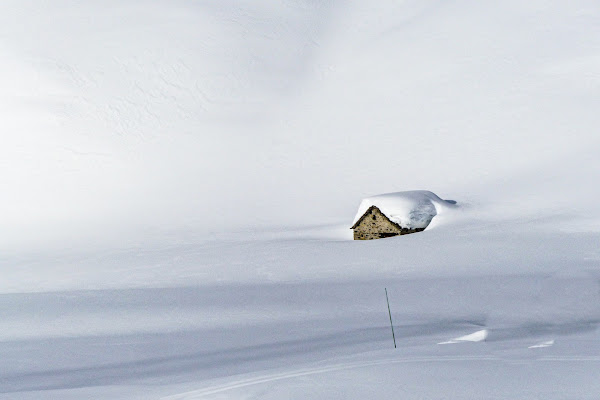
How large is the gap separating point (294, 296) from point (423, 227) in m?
10.0

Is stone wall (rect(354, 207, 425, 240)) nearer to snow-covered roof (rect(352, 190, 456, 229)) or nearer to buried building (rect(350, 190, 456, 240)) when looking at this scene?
buried building (rect(350, 190, 456, 240))

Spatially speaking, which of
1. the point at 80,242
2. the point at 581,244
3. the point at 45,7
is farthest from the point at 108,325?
the point at 45,7

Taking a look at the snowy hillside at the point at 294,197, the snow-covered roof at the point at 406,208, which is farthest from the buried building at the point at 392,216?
the snowy hillside at the point at 294,197

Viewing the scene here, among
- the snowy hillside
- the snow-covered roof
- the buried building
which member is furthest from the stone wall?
the snowy hillside

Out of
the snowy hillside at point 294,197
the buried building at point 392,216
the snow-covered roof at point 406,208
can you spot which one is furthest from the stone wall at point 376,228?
the snowy hillside at point 294,197

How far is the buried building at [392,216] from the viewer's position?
19.5 meters

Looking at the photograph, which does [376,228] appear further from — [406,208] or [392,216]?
[406,208]

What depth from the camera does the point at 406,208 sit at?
776 inches

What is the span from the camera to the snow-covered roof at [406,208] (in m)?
19.5

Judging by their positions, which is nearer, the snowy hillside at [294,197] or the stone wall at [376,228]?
the snowy hillside at [294,197]

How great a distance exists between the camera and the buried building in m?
19.5

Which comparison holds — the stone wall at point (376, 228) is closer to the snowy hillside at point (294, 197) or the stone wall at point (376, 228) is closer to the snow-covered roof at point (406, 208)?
the snow-covered roof at point (406, 208)

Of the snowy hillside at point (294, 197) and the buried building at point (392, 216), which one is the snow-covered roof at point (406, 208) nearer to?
the buried building at point (392, 216)

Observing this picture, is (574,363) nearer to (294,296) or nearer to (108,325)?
(294,296)
